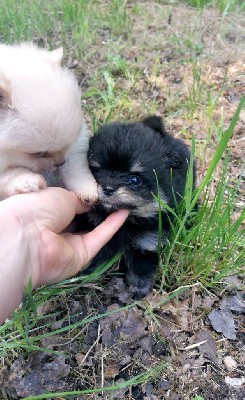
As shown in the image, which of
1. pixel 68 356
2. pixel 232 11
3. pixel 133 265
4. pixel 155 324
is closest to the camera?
pixel 68 356

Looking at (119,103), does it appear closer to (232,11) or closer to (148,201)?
(148,201)

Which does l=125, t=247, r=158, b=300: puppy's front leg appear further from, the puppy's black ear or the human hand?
the puppy's black ear

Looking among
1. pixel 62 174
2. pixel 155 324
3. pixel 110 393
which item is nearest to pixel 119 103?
pixel 62 174

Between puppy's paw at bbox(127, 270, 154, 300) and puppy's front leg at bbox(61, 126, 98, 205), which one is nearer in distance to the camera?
puppy's front leg at bbox(61, 126, 98, 205)

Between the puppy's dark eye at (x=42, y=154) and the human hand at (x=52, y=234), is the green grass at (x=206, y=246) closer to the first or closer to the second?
the human hand at (x=52, y=234)

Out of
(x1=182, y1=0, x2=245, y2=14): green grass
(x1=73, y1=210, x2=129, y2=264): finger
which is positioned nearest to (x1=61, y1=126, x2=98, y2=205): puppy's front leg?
(x1=73, y1=210, x2=129, y2=264): finger

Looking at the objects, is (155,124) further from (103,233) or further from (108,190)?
(103,233)
